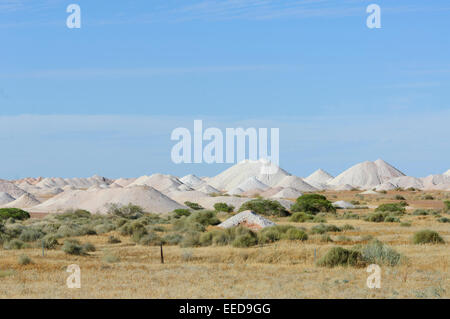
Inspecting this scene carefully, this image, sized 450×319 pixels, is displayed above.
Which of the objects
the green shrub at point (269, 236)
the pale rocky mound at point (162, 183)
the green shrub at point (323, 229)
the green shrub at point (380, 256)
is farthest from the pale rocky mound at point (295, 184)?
the green shrub at point (380, 256)

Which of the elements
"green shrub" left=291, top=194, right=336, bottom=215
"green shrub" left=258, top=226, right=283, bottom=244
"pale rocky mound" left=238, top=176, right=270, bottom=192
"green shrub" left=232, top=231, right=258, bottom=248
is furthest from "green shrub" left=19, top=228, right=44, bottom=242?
"pale rocky mound" left=238, top=176, right=270, bottom=192

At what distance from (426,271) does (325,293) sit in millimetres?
6105

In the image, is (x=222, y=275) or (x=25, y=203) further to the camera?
(x=25, y=203)

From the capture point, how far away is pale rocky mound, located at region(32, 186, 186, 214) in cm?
7356

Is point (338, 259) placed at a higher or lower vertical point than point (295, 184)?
higher

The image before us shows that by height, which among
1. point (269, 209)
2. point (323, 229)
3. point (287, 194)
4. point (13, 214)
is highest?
point (323, 229)

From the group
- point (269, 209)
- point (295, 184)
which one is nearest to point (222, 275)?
point (269, 209)

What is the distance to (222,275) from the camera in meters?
21.4

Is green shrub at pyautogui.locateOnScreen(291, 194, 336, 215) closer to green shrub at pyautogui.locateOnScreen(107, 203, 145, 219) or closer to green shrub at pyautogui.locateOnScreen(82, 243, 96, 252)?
green shrub at pyautogui.locateOnScreen(107, 203, 145, 219)

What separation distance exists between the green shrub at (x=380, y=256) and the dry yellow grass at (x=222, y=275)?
0.49 meters

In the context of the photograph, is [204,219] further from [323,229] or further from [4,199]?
[4,199]

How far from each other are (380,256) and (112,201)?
178 feet

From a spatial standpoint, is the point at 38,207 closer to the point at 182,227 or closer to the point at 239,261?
the point at 182,227

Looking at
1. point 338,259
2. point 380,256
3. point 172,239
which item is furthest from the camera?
point 172,239
